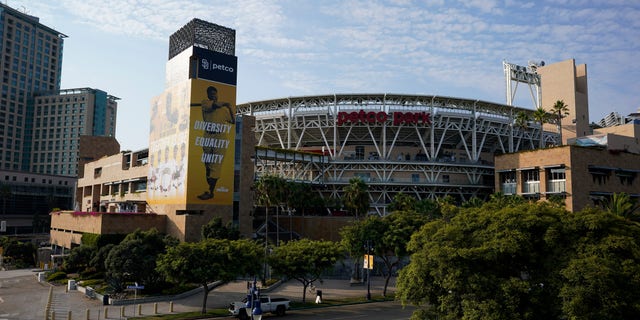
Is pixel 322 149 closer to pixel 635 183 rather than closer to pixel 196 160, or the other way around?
pixel 196 160

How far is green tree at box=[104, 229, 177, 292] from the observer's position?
52.1m

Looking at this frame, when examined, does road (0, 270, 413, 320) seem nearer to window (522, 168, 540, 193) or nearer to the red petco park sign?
window (522, 168, 540, 193)

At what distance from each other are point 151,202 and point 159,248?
2765cm

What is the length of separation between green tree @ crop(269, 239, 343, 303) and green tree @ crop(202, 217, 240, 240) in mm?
16821

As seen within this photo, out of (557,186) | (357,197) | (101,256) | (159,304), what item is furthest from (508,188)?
(101,256)

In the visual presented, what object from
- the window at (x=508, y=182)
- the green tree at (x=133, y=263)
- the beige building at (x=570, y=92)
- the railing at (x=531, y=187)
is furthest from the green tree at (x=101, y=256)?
the beige building at (x=570, y=92)

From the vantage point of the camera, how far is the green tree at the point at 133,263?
5209 centimetres

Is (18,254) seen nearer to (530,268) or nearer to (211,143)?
(211,143)

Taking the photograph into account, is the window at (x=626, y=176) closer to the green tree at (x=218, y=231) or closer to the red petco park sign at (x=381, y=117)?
the red petco park sign at (x=381, y=117)

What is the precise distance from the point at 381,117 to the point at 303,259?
55.0 meters

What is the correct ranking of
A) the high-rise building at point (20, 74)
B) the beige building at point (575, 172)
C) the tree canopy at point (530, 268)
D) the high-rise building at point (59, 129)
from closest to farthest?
the tree canopy at point (530, 268), the beige building at point (575, 172), the high-rise building at point (20, 74), the high-rise building at point (59, 129)

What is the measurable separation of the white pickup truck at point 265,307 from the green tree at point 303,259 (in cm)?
439

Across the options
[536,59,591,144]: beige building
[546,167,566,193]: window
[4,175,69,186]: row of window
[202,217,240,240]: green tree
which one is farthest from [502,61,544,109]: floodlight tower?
[4,175,69,186]: row of window

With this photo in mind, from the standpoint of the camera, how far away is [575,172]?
79500 millimetres
